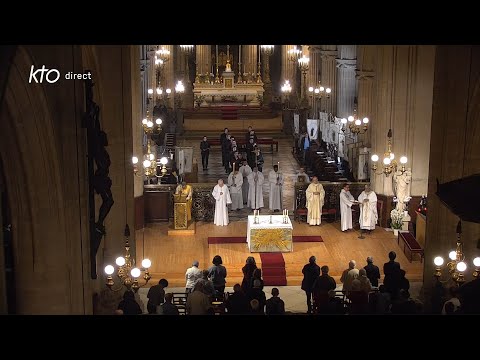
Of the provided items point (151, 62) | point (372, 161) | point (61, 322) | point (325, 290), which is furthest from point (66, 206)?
point (151, 62)

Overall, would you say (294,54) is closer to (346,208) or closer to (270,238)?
(346,208)

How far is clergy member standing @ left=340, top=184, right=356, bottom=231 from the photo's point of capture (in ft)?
75.3

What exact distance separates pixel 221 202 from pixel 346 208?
10.6ft

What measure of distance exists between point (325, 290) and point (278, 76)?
31.4 m

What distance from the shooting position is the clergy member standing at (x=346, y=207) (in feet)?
75.3

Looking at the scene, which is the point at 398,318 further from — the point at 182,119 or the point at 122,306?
the point at 182,119

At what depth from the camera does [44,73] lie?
1284 cm

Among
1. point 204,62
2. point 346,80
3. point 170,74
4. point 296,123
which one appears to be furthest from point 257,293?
point 204,62

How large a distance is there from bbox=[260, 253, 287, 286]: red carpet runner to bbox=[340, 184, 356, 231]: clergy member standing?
2.78m

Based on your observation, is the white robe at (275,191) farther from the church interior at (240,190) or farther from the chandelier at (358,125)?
the chandelier at (358,125)

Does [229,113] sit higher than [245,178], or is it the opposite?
[229,113]

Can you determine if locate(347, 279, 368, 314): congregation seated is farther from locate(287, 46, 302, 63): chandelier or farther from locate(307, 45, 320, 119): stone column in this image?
locate(287, 46, 302, 63): chandelier

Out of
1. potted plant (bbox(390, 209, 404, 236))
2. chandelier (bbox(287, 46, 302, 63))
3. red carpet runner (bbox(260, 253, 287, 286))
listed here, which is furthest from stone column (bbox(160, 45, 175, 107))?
red carpet runner (bbox(260, 253, 287, 286))
